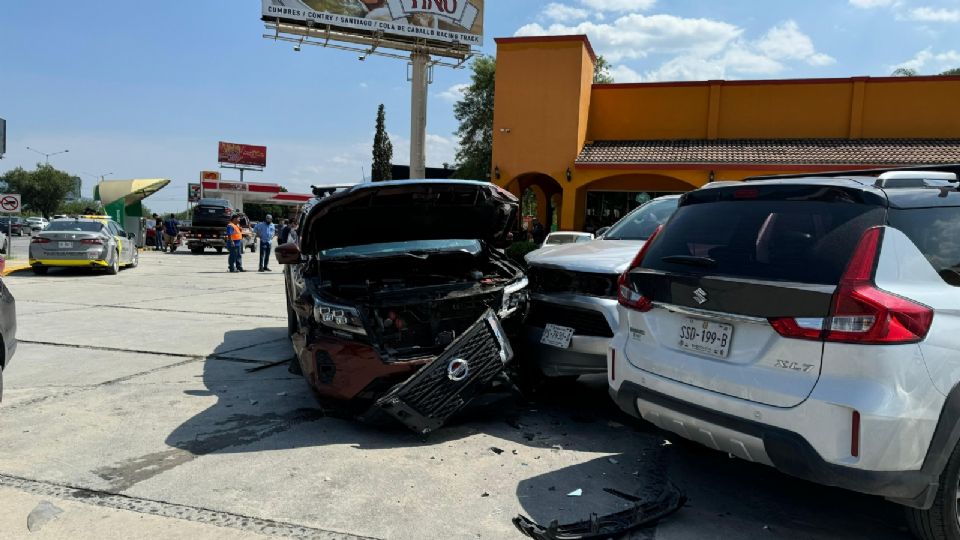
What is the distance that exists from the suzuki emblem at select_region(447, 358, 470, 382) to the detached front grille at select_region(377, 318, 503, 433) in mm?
11

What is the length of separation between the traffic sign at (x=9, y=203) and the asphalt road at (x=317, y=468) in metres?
15.0

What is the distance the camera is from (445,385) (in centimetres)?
457

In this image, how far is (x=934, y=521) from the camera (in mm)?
2910

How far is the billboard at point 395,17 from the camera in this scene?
29094mm

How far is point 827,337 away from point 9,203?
21826mm

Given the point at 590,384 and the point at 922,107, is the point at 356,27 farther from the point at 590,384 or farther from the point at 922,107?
the point at 590,384

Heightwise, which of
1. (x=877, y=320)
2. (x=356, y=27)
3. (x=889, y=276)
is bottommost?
(x=877, y=320)

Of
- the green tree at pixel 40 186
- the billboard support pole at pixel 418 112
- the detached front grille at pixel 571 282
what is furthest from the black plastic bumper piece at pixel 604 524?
the green tree at pixel 40 186

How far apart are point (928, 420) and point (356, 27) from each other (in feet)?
100

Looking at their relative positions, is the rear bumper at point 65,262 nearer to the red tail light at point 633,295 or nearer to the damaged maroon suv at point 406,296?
the damaged maroon suv at point 406,296

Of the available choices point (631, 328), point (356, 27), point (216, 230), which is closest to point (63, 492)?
point (631, 328)

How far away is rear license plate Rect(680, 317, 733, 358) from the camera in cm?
320

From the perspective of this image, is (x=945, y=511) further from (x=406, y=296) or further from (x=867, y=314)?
(x=406, y=296)

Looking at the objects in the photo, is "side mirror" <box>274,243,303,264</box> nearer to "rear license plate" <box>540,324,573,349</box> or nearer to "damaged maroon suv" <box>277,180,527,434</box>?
"damaged maroon suv" <box>277,180,527,434</box>
